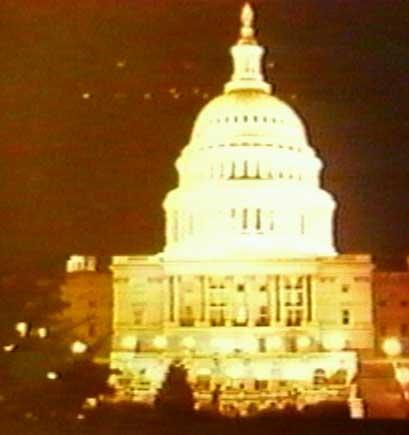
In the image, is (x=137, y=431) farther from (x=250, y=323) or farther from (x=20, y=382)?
(x=250, y=323)

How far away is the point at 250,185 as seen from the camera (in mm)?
17828

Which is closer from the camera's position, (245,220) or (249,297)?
(249,297)

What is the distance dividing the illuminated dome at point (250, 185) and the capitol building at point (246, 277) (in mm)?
16

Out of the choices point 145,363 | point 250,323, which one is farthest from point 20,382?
point 250,323

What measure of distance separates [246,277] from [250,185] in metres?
2.66

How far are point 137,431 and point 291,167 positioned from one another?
11026mm

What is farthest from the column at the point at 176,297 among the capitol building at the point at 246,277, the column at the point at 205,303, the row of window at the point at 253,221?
→ the row of window at the point at 253,221

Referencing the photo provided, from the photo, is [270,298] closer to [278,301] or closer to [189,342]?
[278,301]

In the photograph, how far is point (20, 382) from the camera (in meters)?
6.54

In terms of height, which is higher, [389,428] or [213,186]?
[213,186]

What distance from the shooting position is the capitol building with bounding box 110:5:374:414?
40.5ft

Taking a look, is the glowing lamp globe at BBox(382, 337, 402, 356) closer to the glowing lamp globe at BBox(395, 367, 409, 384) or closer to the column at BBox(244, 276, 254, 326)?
the glowing lamp globe at BBox(395, 367, 409, 384)

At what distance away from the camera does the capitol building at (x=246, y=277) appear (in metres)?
12.4

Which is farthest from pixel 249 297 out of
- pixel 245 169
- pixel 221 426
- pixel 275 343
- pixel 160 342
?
pixel 221 426
